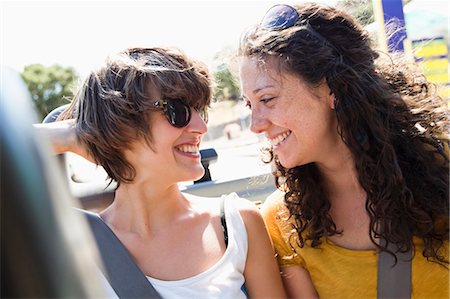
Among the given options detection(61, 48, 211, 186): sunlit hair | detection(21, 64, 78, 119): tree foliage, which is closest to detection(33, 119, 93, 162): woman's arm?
detection(61, 48, 211, 186): sunlit hair

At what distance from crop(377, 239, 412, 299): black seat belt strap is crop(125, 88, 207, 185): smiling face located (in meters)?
0.75

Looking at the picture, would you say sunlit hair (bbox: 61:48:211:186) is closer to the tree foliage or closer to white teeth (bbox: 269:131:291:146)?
white teeth (bbox: 269:131:291:146)

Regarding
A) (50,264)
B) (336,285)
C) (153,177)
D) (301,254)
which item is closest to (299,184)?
(301,254)

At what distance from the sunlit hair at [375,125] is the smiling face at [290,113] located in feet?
0.13

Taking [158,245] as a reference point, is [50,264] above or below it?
above

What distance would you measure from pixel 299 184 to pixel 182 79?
24.5 inches

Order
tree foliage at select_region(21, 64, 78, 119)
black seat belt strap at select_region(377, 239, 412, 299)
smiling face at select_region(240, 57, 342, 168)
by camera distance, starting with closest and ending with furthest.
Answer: black seat belt strap at select_region(377, 239, 412, 299) < smiling face at select_region(240, 57, 342, 168) < tree foliage at select_region(21, 64, 78, 119)

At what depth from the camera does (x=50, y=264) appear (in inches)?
14.6

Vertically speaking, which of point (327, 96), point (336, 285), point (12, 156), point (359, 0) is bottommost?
point (336, 285)

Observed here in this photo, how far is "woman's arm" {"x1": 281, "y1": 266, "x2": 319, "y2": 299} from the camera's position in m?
1.75

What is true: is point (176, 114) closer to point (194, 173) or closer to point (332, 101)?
point (194, 173)

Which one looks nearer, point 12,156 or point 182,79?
point 12,156

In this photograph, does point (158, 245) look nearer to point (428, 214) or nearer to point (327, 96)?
point (327, 96)

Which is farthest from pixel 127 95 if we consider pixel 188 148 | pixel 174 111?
pixel 188 148
